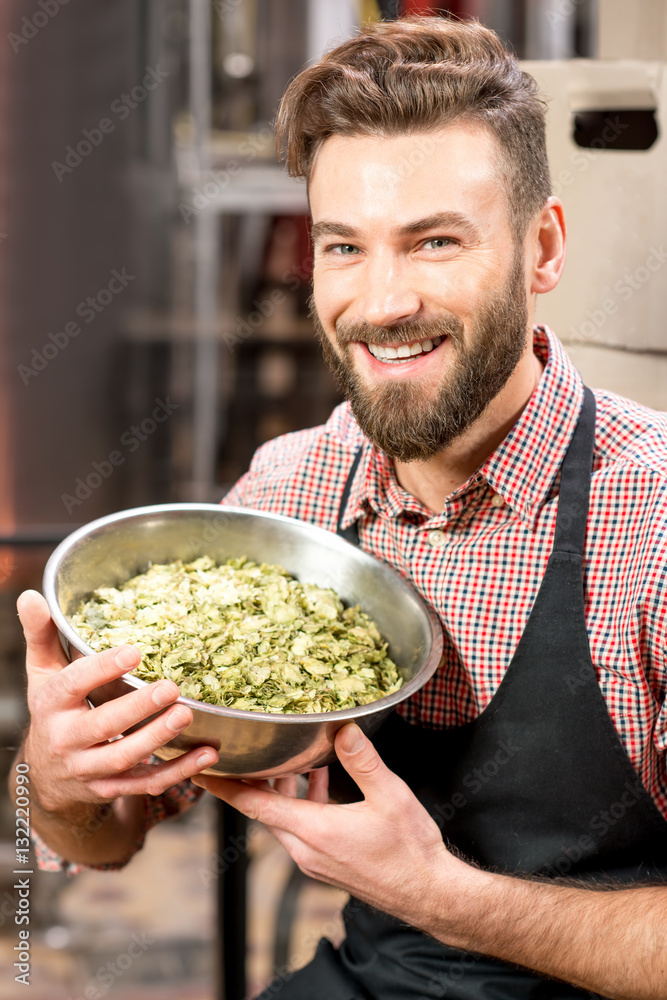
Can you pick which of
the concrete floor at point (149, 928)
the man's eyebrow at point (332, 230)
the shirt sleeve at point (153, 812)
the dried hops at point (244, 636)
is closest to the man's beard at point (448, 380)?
the man's eyebrow at point (332, 230)

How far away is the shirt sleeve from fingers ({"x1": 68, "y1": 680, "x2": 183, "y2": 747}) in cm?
45

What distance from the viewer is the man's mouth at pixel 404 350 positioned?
3.66ft

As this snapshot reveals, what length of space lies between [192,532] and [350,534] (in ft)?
0.79

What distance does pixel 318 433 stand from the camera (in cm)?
146

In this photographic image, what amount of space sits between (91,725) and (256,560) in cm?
40

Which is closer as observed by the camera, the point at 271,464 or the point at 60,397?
the point at 271,464

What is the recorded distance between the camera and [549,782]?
112cm

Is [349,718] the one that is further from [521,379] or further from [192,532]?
[521,379]

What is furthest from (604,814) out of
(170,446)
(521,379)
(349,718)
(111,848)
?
(170,446)

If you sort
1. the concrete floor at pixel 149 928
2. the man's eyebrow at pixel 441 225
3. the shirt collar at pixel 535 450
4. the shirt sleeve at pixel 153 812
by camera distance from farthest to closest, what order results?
the concrete floor at pixel 149 928, the shirt sleeve at pixel 153 812, the shirt collar at pixel 535 450, the man's eyebrow at pixel 441 225

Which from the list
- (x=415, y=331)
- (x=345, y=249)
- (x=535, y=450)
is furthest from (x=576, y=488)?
(x=345, y=249)

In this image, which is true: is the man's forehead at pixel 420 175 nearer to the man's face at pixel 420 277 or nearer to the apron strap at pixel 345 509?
the man's face at pixel 420 277

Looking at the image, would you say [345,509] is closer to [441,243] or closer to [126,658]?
[441,243]

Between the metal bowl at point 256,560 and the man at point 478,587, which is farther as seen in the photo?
the man at point 478,587
